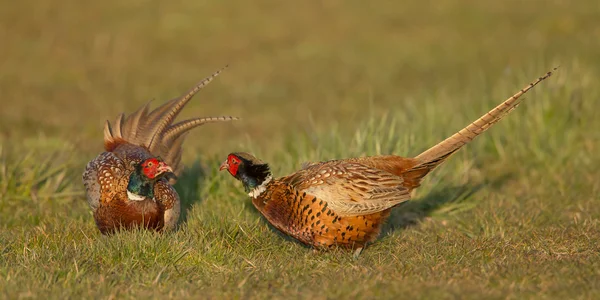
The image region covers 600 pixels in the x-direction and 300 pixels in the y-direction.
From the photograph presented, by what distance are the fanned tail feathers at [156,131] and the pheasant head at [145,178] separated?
1056 mm

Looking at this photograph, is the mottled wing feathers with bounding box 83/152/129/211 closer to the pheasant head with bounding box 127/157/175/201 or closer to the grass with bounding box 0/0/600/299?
the pheasant head with bounding box 127/157/175/201

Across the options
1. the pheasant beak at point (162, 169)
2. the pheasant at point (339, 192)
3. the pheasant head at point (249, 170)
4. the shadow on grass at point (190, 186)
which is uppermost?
the pheasant beak at point (162, 169)

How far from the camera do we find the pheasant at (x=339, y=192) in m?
5.86

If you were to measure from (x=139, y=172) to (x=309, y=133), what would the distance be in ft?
12.2

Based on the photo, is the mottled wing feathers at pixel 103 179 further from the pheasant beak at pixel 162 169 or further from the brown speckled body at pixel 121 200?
the pheasant beak at pixel 162 169

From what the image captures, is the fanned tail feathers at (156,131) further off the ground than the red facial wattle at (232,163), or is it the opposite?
the fanned tail feathers at (156,131)

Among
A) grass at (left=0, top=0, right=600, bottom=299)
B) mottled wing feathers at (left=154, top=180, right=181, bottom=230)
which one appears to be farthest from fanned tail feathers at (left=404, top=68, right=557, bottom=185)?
mottled wing feathers at (left=154, top=180, right=181, bottom=230)

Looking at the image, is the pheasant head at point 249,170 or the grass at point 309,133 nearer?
the grass at point 309,133

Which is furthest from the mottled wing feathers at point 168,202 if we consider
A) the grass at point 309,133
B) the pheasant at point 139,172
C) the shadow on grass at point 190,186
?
the shadow on grass at point 190,186

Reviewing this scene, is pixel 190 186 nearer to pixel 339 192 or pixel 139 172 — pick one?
pixel 139 172

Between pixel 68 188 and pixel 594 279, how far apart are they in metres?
4.94

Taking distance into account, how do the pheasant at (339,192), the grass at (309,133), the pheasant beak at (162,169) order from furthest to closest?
1. the pheasant beak at (162,169)
2. the pheasant at (339,192)
3. the grass at (309,133)

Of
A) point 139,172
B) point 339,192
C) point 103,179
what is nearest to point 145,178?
point 139,172

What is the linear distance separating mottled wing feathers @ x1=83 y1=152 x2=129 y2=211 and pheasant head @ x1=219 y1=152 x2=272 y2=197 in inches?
33.9
